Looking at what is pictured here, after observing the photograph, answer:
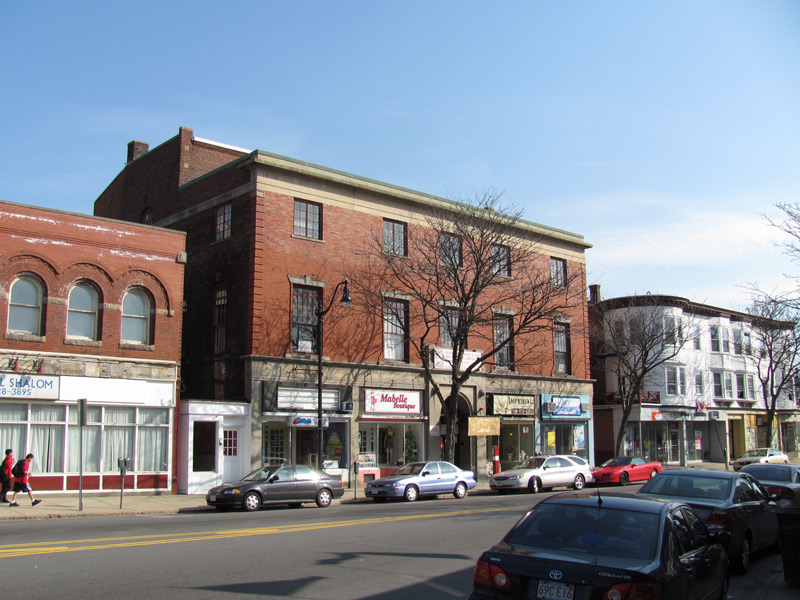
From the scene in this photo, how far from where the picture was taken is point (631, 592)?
19.7ft

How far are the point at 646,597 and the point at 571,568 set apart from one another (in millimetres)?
617

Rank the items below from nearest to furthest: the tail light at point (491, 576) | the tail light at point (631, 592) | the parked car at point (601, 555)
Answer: the tail light at point (631, 592) → the parked car at point (601, 555) → the tail light at point (491, 576)

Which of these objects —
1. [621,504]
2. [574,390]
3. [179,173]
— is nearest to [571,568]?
[621,504]

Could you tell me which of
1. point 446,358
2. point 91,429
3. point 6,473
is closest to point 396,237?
point 446,358

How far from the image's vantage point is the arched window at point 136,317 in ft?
87.0

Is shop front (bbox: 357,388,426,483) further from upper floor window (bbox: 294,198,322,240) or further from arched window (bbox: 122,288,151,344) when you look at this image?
arched window (bbox: 122,288,151,344)

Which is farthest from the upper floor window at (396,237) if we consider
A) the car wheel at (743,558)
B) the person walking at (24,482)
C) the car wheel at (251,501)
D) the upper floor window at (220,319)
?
the car wheel at (743,558)

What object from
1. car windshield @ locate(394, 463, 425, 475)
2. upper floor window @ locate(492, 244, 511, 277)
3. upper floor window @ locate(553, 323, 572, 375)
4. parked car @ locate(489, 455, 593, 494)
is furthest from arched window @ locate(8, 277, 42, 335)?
upper floor window @ locate(553, 323, 572, 375)

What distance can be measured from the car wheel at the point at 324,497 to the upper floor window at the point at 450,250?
38.7 ft

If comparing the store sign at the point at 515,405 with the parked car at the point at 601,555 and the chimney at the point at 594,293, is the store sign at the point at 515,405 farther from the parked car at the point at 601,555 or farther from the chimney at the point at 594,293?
the parked car at the point at 601,555

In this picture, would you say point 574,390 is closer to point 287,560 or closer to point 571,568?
point 287,560

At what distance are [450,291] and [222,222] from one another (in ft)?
33.5

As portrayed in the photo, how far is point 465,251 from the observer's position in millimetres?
34562

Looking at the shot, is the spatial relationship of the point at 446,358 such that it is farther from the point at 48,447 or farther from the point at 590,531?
the point at 590,531
